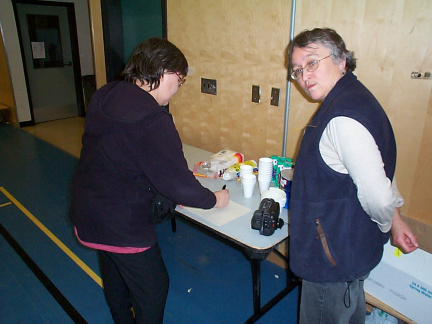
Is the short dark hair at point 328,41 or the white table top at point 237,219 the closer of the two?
the short dark hair at point 328,41

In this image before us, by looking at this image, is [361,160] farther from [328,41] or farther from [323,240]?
[328,41]

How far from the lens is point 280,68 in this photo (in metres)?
2.14

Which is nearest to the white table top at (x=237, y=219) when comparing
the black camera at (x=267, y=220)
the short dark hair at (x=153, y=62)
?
the black camera at (x=267, y=220)

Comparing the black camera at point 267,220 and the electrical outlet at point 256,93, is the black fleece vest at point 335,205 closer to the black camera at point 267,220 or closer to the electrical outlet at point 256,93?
the black camera at point 267,220

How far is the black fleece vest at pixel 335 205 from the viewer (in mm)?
1041

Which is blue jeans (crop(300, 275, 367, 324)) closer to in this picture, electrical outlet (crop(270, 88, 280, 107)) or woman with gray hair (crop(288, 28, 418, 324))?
woman with gray hair (crop(288, 28, 418, 324))

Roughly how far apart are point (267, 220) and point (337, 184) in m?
0.49

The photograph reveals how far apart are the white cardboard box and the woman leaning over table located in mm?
1026

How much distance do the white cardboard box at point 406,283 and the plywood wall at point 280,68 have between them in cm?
22

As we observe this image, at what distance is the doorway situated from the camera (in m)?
5.90

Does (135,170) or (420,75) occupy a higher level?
(420,75)

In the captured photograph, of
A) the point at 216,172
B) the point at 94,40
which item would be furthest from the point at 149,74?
the point at 94,40

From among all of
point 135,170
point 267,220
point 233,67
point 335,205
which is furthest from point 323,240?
point 233,67

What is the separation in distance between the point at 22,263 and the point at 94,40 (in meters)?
2.22
